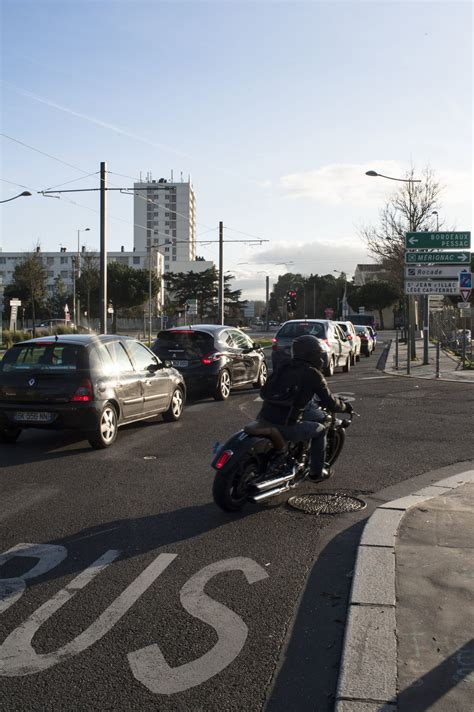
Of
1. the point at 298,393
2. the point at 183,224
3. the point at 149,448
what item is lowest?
the point at 149,448

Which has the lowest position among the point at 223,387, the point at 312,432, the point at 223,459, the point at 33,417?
the point at 223,387

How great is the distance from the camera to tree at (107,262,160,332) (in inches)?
3477

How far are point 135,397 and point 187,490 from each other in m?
3.61

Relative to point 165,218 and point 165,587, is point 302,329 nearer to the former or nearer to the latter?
point 165,587

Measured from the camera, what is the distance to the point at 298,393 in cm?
661

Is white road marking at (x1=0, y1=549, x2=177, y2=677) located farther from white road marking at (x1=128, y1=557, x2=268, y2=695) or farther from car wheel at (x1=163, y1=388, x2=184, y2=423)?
car wheel at (x1=163, y1=388, x2=184, y2=423)

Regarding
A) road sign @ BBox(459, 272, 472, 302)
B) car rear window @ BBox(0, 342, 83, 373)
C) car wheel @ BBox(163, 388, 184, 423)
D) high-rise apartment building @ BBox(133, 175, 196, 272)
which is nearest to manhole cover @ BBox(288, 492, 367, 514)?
car rear window @ BBox(0, 342, 83, 373)

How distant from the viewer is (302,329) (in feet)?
73.6

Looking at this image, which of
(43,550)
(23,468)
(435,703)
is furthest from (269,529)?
(23,468)

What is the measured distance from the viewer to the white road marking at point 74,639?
363cm

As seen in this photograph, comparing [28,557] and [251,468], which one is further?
[251,468]

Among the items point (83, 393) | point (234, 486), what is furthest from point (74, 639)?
point (83, 393)

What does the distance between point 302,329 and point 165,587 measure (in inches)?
712

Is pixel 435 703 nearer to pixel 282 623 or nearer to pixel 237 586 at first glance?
pixel 282 623
